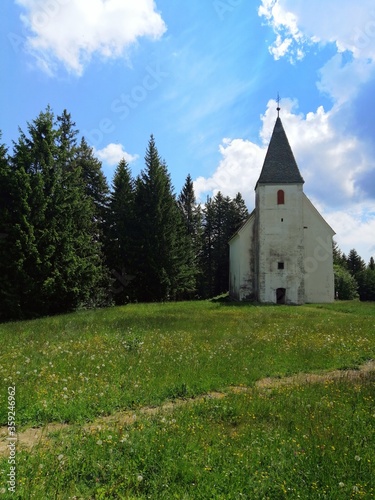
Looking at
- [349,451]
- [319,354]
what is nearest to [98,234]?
[319,354]

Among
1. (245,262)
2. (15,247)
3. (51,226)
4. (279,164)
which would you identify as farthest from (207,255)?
(15,247)

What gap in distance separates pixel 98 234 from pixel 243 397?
108ft

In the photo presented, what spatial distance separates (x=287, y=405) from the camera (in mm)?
6738

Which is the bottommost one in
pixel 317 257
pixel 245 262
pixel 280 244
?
pixel 245 262

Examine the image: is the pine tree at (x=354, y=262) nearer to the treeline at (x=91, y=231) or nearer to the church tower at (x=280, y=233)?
the treeline at (x=91, y=231)

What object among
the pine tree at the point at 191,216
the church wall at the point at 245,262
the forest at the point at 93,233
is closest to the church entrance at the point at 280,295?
the church wall at the point at 245,262

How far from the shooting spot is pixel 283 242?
112 ft

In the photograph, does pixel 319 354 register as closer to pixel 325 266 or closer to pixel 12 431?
pixel 12 431

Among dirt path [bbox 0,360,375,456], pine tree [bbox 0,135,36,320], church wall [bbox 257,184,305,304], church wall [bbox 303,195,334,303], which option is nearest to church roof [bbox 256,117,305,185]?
church wall [bbox 257,184,305,304]

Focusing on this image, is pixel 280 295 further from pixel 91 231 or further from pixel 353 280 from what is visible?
pixel 353 280

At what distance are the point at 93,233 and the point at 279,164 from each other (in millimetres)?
20134

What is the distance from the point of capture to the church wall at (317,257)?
117 feet

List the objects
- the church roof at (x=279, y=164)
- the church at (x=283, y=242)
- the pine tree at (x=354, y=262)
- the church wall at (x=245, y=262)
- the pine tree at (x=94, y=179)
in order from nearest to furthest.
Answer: the church at (x=283, y=242), the church roof at (x=279, y=164), the church wall at (x=245, y=262), the pine tree at (x=94, y=179), the pine tree at (x=354, y=262)

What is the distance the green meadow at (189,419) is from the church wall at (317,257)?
2454 cm
